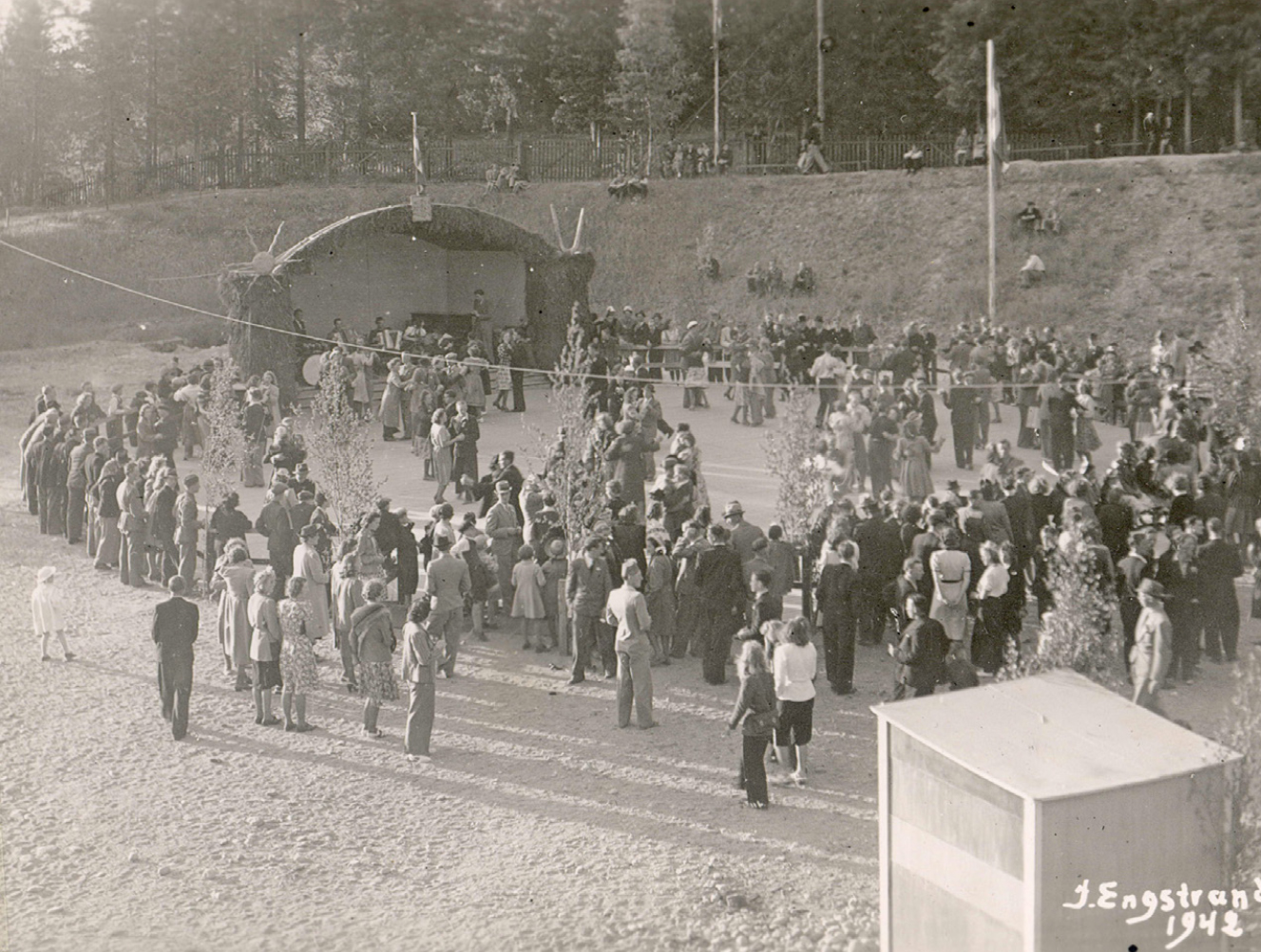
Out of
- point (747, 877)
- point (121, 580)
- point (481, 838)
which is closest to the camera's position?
point (747, 877)

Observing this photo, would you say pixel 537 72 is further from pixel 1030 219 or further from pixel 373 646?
pixel 373 646

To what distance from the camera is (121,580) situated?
613 inches

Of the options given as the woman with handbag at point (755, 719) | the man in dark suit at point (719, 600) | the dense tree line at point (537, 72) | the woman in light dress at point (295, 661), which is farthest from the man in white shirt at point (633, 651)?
the dense tree line at point (537, 72)

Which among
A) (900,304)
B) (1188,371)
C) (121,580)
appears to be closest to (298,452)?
(121,580)

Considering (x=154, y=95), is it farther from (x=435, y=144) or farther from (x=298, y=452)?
(x=298, y=452)

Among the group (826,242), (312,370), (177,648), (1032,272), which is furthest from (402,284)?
(177,648)

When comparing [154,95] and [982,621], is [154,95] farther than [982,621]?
Yes

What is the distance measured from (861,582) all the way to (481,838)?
4672 mm

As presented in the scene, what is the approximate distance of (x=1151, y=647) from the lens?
10703mm

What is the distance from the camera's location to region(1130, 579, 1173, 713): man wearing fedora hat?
1062 cm

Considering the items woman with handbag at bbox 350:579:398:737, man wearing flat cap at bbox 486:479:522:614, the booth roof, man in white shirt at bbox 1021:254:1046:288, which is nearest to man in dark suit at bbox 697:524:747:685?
man wearing flat cap at bbox 486:479:522:614

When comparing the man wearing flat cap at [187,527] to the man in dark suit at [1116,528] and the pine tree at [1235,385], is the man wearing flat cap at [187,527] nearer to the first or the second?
the man in dark suit at [1116,528]

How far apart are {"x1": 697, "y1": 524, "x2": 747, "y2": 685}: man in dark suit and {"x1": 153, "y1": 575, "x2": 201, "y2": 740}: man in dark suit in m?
3.93

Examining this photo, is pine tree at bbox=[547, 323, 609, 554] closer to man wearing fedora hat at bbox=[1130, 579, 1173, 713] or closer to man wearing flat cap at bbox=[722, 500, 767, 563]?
man wearing flat cap at bbox=[722, 500, 767, 563]
